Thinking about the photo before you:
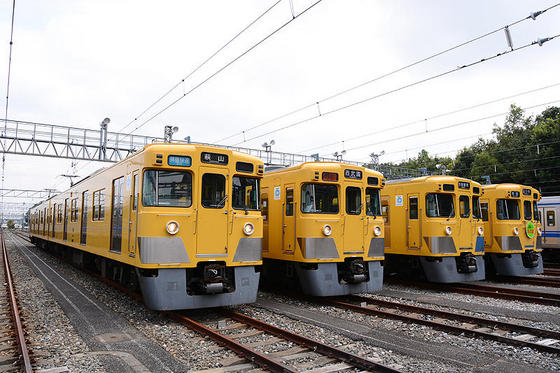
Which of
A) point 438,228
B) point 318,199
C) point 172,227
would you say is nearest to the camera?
point 172,227

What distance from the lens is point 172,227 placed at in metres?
8.02

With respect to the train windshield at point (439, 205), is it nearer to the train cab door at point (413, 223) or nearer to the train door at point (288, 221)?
the train cab door at point (413, 223)

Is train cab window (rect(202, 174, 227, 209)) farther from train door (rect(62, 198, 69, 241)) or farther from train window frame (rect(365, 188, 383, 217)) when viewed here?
train door (rect(62, 198, 69, 241))

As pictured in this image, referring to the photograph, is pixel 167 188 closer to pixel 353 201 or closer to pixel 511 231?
pixel 353 201

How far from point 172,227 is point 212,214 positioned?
2.76ft

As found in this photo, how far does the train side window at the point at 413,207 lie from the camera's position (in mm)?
13062

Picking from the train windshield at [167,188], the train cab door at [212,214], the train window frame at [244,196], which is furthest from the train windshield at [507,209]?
the train windshield at [167,188]

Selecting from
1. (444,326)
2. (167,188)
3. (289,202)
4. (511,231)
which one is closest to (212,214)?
(167,188)

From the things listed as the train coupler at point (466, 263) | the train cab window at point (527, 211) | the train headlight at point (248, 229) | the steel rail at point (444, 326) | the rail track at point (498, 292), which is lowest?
the rail track at point (498, 292)

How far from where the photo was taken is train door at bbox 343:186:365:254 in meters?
10.5

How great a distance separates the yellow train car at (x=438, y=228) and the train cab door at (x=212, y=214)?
6.64m

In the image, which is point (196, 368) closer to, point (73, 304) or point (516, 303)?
point (73, 304)

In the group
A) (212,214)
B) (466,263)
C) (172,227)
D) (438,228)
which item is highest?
(212,214)

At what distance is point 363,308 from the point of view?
930cm
